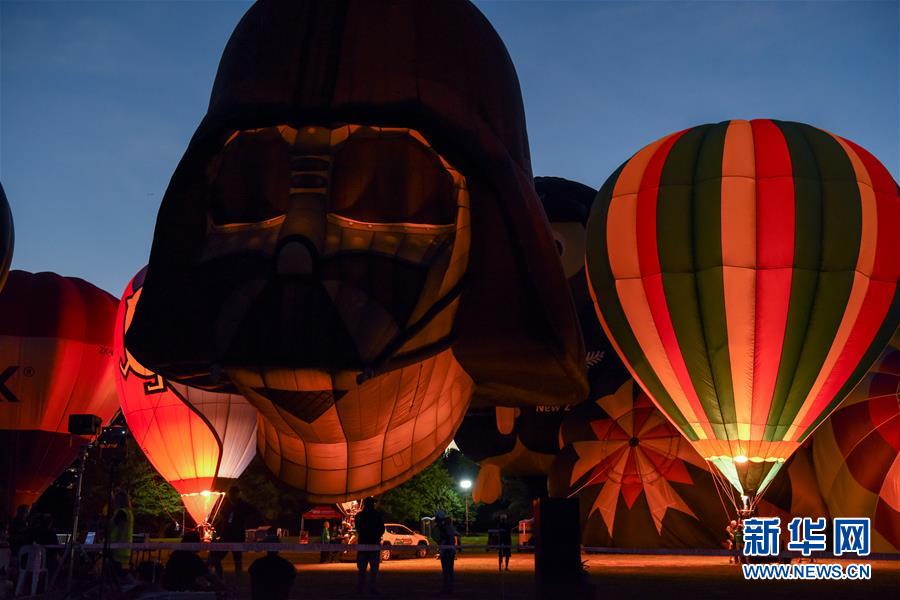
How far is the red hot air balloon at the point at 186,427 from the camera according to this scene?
1684 cm

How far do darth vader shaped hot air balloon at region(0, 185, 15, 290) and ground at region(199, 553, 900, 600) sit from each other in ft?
16.4

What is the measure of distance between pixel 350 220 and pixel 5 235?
6940 mm

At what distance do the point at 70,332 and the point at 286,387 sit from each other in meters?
15.7

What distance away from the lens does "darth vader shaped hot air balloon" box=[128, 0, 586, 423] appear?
6.54m

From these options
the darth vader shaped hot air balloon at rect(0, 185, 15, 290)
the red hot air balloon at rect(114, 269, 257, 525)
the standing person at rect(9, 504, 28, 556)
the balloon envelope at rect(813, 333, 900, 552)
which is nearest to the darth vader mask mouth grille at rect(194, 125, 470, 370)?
the darth vader shaped hot air balloon at rect(0, 185, 15, 290)

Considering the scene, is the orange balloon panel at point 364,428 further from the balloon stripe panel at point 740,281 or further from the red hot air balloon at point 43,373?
the red hot air balloon at point 43,373

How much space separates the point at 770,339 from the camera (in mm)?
14883

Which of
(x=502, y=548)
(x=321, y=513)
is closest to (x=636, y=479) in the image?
(x=502, y=548)

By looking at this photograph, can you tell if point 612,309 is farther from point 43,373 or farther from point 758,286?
point 43,373

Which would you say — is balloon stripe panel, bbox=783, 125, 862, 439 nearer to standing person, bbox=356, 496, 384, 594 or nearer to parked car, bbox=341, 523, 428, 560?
standing person, bbox=356, 496, 384, 594

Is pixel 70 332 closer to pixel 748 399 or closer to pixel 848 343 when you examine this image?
pixel 748 399

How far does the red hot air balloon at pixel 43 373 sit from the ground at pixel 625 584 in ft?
22.9

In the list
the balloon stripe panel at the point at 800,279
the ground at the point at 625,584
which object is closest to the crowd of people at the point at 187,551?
the ground at the point at 625,584

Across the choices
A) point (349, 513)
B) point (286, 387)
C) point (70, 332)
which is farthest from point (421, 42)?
point (349, 513)
